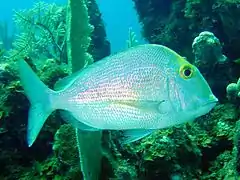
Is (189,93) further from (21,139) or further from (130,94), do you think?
(21,139)

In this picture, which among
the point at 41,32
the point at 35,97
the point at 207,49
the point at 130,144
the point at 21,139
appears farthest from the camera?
the point at 41,32

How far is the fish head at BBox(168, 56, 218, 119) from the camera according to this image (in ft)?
5.75

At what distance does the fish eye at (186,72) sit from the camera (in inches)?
70.3

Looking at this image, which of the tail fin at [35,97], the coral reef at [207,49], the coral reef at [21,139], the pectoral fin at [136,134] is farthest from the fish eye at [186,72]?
the coral reef at [207,49]

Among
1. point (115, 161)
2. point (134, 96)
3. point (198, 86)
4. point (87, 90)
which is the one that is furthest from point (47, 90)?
point (115, 161)

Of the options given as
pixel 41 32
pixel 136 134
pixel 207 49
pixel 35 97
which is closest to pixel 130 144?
pixel 136 134

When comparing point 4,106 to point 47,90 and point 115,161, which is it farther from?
point 47,90

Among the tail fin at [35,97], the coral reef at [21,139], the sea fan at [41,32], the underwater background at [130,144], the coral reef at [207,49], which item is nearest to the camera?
the tail fin at [35,97]

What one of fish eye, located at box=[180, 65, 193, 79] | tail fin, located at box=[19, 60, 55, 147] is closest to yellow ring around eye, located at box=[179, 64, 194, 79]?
fish eye, located at box=[180, 65, 193, 79]

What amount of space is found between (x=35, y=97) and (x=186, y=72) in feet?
3.04

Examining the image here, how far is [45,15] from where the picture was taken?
306 inches

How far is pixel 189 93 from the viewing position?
176 cm

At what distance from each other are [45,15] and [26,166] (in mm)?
4652

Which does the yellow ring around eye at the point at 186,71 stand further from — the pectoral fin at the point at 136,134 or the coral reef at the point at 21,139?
the coral reef at the point at 21,139
